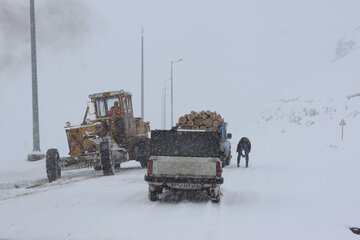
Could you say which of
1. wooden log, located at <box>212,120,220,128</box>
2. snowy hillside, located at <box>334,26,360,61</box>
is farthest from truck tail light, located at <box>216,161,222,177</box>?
snowy hillside, located at <box>334,26,360,61</box>

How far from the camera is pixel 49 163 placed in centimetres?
1908

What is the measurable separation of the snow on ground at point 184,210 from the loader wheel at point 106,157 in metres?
0.44

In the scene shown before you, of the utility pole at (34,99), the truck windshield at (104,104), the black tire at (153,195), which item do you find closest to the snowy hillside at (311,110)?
the truck windshield at (104,104)

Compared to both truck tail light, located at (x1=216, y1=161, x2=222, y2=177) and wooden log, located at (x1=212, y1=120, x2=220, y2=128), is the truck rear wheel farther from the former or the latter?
wooden log, located at (x1=212, y1=120, x2=220, y2=128)

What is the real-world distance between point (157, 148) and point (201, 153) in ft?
3.73

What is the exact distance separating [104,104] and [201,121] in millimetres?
4592

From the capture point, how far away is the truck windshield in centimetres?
2312

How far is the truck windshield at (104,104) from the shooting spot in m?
23.1

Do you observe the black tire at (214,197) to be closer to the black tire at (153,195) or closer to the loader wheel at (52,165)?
the black tire at (153,195)

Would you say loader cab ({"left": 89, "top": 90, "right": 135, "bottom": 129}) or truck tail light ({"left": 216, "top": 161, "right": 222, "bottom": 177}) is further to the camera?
loader cab ({"left": 89, "top": 90, "right": 135, "bottom": 129})

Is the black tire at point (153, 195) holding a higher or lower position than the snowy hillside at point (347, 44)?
lower

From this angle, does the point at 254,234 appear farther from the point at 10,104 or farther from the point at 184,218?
the point at 10,104

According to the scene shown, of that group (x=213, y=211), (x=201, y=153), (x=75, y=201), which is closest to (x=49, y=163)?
(x=75, y=201)

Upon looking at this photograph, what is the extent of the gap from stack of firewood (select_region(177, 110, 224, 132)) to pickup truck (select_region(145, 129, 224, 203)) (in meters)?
10.7
